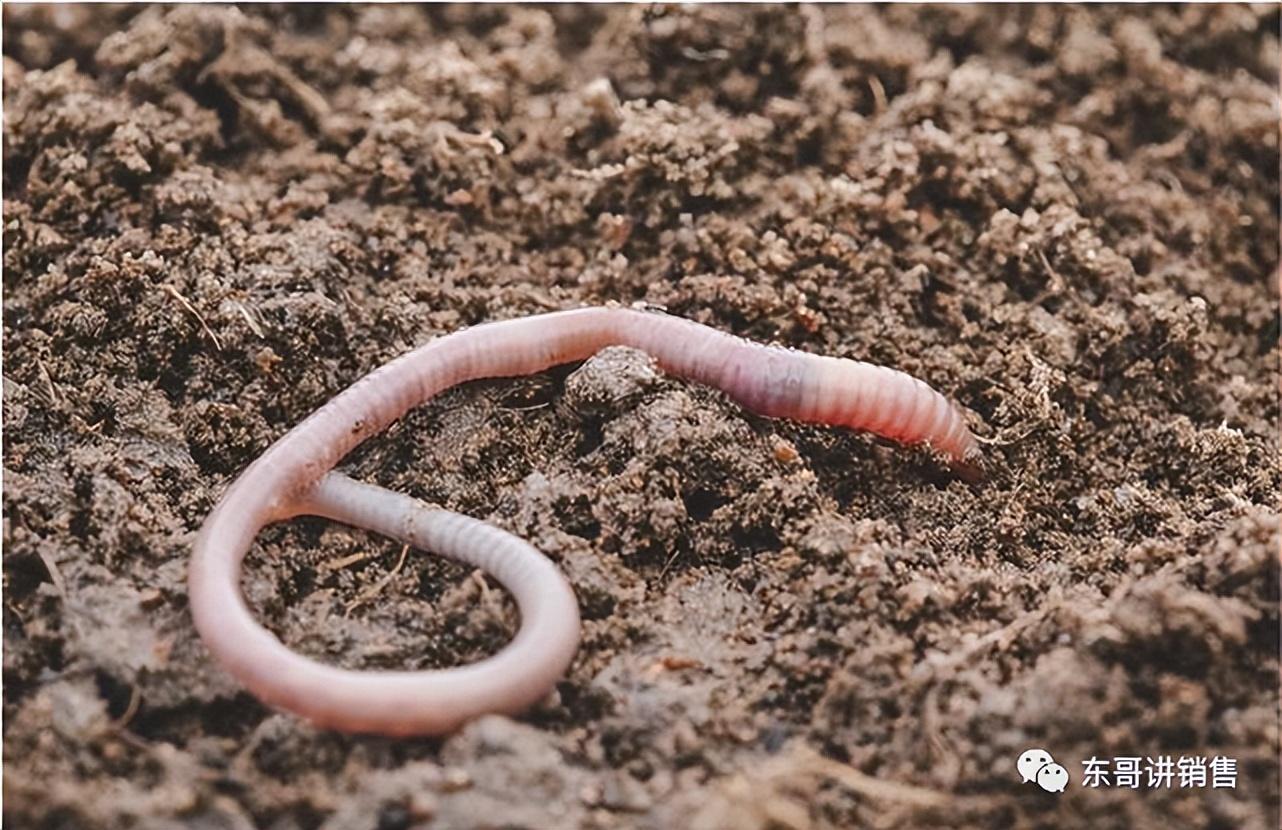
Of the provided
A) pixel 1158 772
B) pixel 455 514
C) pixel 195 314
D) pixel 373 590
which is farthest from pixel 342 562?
pixel 1158 772

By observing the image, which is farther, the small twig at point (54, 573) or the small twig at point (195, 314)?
the small twig at point (195, 314)

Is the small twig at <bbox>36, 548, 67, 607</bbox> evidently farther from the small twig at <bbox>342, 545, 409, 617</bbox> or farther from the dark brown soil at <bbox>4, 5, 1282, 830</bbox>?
the small twig at <bbox>342, 545, 409, 617</bbox>

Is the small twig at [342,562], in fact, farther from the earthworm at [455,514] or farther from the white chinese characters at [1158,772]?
the white chinese characters at [1158,772]

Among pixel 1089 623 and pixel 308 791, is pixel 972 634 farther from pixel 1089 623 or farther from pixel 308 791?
pixel 308 791

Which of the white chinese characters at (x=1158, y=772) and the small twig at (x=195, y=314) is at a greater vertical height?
the small twig at (x=195, y=314)

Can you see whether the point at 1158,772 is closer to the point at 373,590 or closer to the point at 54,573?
the point at 373,590

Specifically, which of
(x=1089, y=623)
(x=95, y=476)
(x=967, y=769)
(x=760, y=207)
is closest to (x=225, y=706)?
(x=95, y=476)

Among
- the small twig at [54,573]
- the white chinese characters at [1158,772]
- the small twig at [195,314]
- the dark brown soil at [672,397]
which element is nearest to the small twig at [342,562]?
the dark brown soil at [672,397]

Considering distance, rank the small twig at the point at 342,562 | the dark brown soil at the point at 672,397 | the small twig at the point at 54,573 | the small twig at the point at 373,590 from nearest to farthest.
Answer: the dark brown soil at the point at 672,397 → the small twig at the point at 54,573 → the small twig at the point at 373,590 → the small twig at the point at 342,562
